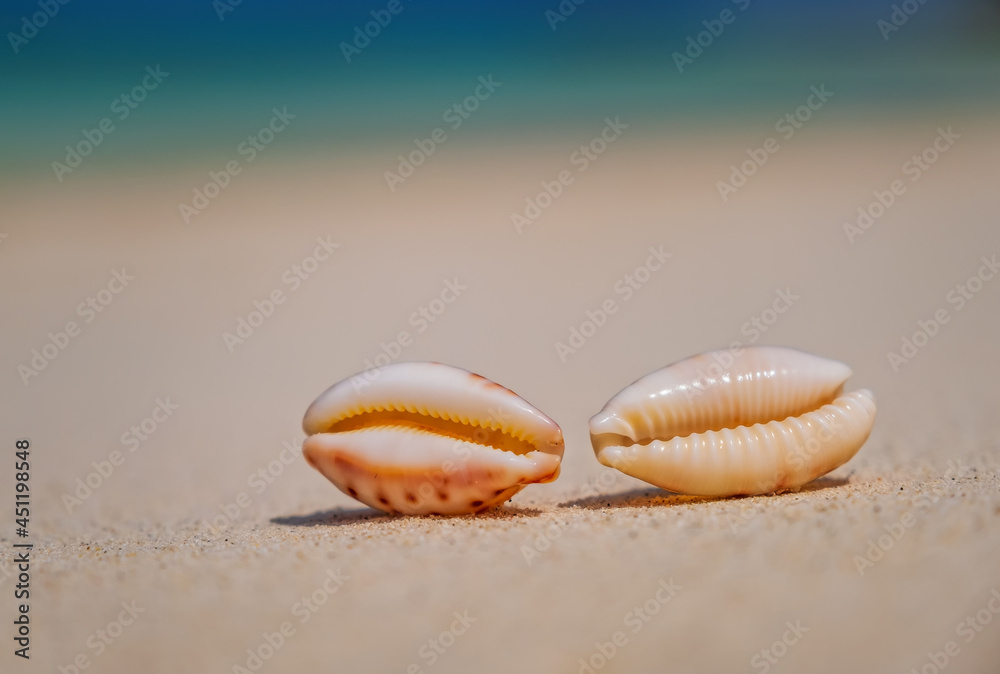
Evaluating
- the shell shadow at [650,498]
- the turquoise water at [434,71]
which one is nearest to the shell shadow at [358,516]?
the shell shadow at [650,498]

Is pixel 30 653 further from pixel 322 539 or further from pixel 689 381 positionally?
pixel 689 381

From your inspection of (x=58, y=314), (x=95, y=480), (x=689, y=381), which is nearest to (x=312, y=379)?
(x=95, y=480)

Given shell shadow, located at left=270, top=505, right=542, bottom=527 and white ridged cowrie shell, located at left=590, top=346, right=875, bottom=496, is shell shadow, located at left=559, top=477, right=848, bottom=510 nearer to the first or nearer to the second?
white ridged cowrie shell, located at left=590, top=346, right=875, bottom=496

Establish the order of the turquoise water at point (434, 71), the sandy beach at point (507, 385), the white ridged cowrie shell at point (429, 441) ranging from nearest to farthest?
the sandy beach at point (507, 385)
the white ridged cowrie shell at point (429, 441)
the turquoise water at point (434, 71)

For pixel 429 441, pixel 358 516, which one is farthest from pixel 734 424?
pixel 358 516

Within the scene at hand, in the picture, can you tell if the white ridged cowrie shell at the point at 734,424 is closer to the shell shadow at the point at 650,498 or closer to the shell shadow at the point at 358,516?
the shell shadow at the point at 650,498

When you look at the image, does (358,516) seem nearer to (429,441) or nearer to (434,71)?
(429,441)
